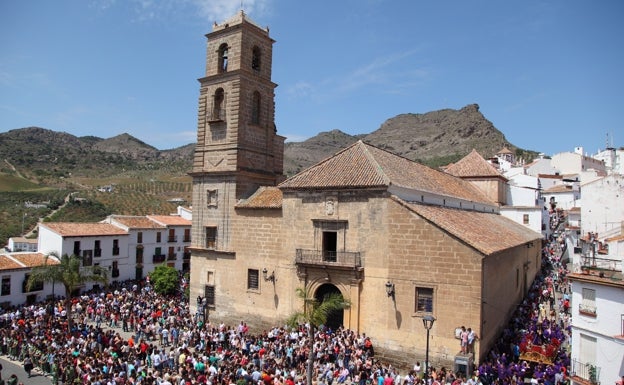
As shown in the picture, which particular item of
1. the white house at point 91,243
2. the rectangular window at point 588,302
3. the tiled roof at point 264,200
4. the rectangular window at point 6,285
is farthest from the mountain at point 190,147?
the rectangular window at point 588,302

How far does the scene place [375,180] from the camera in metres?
18.1

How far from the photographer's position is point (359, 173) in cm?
1902

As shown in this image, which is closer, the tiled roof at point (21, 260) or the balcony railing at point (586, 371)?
the balcony railing at point (586, 371)

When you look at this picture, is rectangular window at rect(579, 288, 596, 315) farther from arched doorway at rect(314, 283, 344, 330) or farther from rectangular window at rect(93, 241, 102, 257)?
rectangular window at rect(93, 241, 102, 257)

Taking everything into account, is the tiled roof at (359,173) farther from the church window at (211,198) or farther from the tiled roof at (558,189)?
the tiled roof at (558,189)

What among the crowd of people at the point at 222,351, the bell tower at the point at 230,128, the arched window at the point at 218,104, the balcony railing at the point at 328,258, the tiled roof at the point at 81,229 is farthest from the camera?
the tiled roof at the point at 81,229

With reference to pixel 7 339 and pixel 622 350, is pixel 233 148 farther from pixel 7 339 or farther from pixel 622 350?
pixel 622 350

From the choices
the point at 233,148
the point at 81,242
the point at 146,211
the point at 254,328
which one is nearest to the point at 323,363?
the point at 254,328

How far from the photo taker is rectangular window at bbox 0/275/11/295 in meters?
27.0

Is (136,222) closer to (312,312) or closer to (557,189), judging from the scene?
(312,312)

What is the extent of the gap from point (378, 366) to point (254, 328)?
7174mm

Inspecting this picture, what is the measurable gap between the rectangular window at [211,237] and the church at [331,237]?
70 mm

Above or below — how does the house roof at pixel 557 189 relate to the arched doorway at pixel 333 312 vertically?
above

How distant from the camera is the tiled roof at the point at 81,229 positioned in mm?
31719
